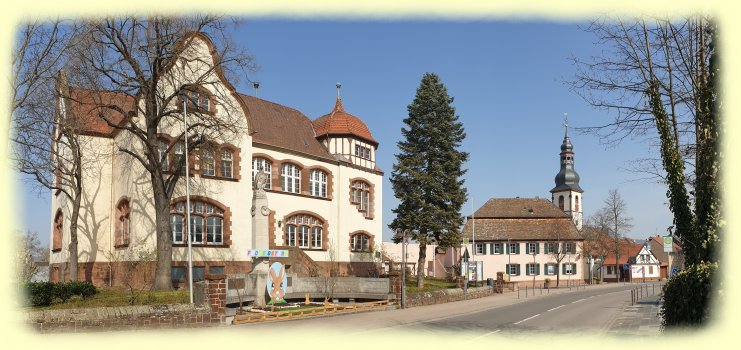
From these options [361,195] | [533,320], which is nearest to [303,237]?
[361,195]

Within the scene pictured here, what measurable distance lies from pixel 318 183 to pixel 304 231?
377 centimetres

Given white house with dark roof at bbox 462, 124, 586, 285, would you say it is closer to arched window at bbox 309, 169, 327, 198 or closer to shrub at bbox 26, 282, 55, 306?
arched window at bbox 309, 169, 327, 198

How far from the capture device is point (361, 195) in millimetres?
51125

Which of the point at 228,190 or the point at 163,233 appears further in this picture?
the point at 228,190

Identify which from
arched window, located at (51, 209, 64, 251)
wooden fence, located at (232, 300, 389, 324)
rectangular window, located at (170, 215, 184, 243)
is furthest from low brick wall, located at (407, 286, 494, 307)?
arched window, located at (51, 209, 64, 251)

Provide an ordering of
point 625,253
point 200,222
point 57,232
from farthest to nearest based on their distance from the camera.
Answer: point 625,253, point 57,232, point 200,222

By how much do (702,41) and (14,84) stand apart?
18.2 metres

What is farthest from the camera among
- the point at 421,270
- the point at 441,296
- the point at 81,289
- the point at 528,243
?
the point at 528,243

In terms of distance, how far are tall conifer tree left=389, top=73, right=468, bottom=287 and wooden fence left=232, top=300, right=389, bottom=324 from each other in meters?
15.0

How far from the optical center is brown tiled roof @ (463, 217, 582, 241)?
75750 millimetres

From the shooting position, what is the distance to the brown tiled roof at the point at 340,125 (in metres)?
50.1

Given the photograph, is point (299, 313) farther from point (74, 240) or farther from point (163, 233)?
point (74, 240)

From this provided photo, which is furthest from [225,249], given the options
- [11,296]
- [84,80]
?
[11,296]

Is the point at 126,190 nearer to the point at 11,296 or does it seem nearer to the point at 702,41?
the point at 11,296
